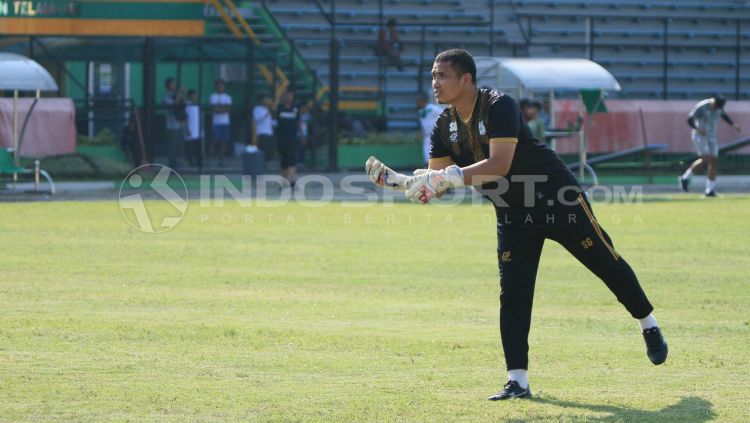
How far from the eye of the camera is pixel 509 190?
7.11m

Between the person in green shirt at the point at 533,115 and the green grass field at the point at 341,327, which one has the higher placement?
the person in green shirt at the point at 533,115

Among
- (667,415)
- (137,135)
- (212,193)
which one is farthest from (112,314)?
(137,135)

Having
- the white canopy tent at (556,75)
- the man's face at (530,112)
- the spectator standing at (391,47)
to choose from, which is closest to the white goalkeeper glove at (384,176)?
the man's face at (530,112)

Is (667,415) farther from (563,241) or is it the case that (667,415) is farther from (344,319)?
(344,319)

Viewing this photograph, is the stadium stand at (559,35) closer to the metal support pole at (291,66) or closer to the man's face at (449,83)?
the metal support pole at (291,66)

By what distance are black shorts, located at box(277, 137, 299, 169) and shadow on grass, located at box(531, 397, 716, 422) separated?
62.4ft

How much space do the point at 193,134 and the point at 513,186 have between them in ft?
75.2

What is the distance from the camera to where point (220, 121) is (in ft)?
98.2

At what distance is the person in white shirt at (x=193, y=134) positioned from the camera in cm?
2941

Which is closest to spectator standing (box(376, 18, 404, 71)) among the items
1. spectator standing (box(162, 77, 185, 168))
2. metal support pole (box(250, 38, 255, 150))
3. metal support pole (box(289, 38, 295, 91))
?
metal support pole (box(289, 38, 295, 91))

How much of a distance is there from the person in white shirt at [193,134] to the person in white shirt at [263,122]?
1.36m

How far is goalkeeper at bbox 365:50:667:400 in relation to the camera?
22.6 ft

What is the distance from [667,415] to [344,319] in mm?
3922

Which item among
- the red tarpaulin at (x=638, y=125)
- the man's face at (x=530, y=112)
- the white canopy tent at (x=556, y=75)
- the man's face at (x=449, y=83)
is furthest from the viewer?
the red tarpaulin at (x=638, y=125)
